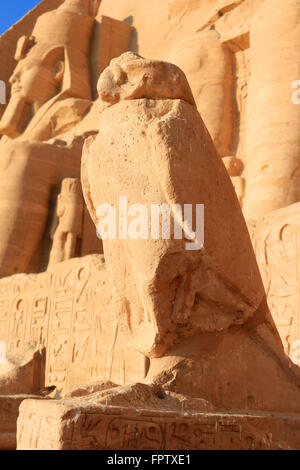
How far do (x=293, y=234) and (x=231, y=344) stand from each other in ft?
6.27

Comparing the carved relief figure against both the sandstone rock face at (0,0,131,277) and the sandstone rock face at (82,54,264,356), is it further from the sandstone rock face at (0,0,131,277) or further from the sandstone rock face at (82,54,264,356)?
the sandstone rock face at (82,54,264,356)

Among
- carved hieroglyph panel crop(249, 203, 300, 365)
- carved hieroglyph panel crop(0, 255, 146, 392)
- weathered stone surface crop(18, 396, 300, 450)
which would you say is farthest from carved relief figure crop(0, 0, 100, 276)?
weathered stone surface crop(18, 396, 300, 450)

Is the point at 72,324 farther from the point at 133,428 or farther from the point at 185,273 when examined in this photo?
the point at 133,428

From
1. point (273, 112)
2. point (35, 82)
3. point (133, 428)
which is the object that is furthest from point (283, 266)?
point (35, 82)

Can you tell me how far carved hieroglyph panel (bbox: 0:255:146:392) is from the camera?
5.56 metres

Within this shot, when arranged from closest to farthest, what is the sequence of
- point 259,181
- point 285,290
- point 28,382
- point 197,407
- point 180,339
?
point 197,407 → point 180,339 → point 285,290 → point 28,382 → point 259,181

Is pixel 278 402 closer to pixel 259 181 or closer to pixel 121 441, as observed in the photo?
pixel 121 441

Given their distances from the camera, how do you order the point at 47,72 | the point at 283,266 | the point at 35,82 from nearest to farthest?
the point at 283,266 < the point at 35,82 < the point at 47,72

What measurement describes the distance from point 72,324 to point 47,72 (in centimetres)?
682

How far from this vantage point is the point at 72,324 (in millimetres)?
6121

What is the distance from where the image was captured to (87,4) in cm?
1334

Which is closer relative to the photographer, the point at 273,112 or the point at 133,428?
the point at 133,428

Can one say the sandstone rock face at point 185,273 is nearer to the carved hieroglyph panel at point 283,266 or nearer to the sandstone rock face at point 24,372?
the carved hieroglyph panel at point 283,266
